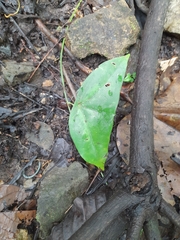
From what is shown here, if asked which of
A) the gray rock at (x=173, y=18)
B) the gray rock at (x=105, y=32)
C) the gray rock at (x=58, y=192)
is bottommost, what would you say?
the gray rock at (x=58, y=192)

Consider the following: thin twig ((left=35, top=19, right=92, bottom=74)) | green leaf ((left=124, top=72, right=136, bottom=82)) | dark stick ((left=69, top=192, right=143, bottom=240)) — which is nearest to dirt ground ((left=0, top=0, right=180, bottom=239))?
thin twig ((left=35, top=19, right=92, bottom=74))

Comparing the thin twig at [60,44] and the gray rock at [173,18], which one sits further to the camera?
the gray rock at [173,18]

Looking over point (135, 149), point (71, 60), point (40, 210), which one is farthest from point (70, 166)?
point (71, 60)

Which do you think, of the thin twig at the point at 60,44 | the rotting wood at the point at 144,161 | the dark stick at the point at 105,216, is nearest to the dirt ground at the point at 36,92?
the thin twig at the point at 60,44

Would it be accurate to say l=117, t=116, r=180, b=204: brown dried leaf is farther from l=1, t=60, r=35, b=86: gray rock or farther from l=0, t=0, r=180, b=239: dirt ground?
l=1, t=60, r=35, b=86: gray rock

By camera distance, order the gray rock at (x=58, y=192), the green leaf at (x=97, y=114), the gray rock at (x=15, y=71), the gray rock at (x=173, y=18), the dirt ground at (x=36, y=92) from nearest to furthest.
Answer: the green leaf at (x=97, y=114), the gray rock at (x=58, y=192), the dirt ground at (x=36, y=92), the gray rock at (x=15, y=71), the gray rock at (x=173, y=18)

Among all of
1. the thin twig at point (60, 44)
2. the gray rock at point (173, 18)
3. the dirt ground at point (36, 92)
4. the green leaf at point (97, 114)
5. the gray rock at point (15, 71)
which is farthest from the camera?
the gray rock at point (173, 18)

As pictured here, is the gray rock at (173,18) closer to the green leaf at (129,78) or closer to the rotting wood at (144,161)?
the rotting wood at (144,161)
